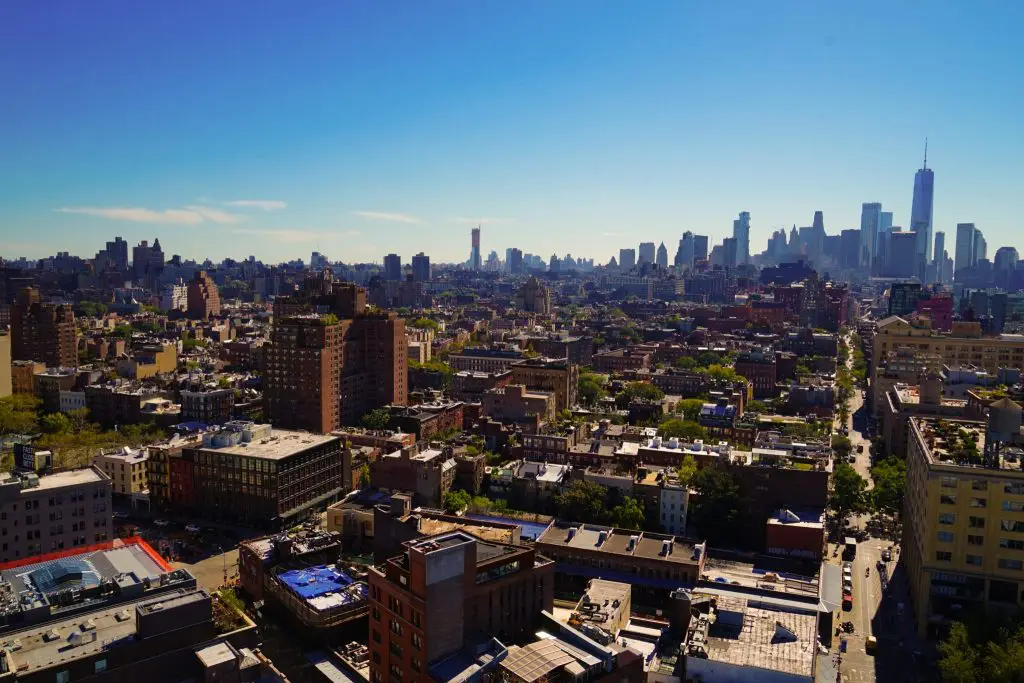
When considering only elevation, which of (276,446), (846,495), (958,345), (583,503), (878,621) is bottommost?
(878,621)

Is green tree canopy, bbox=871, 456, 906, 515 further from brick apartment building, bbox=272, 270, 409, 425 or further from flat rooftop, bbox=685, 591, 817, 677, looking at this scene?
brick apartment building, bbox=272, 270, 409, 425

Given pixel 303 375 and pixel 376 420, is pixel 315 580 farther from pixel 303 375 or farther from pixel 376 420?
pixel 303 375

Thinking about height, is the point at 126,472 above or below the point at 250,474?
below

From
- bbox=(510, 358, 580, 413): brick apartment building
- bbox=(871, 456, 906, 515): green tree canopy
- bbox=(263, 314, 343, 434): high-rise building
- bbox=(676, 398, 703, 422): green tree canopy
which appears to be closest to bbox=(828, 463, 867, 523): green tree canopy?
bbox=(871, 456, 906, 515): green tree canopy

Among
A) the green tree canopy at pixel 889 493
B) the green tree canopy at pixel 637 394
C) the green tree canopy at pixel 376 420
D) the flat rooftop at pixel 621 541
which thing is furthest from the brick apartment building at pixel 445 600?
the green tree canopy at pixel 637 394

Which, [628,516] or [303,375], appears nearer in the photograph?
[628,516]

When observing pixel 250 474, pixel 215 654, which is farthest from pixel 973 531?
pixel 250 474

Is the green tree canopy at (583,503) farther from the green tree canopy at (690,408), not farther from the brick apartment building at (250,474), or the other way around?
the green tree canopy at (690,408)
